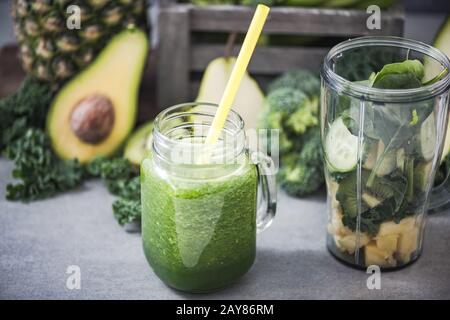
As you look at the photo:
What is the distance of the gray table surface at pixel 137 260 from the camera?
1.22 m

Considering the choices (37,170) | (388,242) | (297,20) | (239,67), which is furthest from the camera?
(297,20)

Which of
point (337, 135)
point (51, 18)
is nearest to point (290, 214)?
point (337, 135)

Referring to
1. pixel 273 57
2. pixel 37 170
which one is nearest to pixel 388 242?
pixel 273 57

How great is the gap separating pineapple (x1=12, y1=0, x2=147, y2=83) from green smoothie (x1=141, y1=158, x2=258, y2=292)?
16.7 inches

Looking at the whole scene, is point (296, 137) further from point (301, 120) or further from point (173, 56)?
point (173, 56)

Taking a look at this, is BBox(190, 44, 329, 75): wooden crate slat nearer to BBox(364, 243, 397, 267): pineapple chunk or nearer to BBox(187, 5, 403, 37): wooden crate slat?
BBox(187, 5, 403, 37): wooden crate slat

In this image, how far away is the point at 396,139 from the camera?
3.83 ft

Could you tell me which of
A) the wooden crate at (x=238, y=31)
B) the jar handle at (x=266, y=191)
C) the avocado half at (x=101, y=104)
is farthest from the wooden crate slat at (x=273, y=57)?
the jar handle at (x=266, y=191)

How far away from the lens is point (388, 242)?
1.25 metres

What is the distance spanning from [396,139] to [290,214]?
0.98 ft

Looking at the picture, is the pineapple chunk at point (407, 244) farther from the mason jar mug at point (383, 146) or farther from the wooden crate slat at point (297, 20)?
the wooden crate slat at point (297, 20)

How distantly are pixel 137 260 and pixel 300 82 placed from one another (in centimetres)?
46

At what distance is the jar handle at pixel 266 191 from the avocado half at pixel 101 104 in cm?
36

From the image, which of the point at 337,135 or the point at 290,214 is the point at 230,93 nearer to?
the point at 337,135
